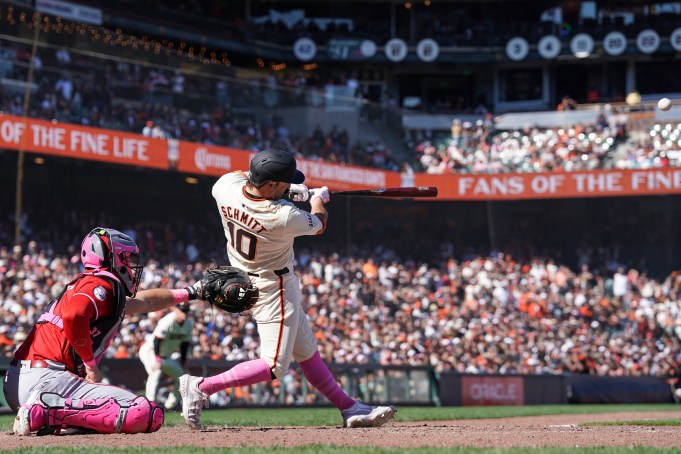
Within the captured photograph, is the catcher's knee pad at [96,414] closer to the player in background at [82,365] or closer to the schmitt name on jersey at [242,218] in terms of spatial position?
the player in background at [82,365]

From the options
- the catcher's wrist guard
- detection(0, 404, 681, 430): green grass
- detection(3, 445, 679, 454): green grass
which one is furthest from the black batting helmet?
detection(0, 404, 681, 430): green grass

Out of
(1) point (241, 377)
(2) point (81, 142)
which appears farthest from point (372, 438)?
(2) point (81, 142)

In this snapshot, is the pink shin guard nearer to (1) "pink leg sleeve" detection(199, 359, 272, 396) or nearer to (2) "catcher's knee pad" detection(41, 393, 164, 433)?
(2) "catcher's knee pad" detection(41, 393, 164, 433)

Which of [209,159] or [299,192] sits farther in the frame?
[209,159]

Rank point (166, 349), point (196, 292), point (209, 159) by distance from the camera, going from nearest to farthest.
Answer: point (196, 292) < point (166, 349) < point (209, 159)

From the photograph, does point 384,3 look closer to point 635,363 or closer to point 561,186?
point 561,186

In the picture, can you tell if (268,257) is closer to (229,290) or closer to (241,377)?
(229,290)

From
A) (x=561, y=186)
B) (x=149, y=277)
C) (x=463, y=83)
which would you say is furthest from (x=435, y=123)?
(x=149, y=277)
